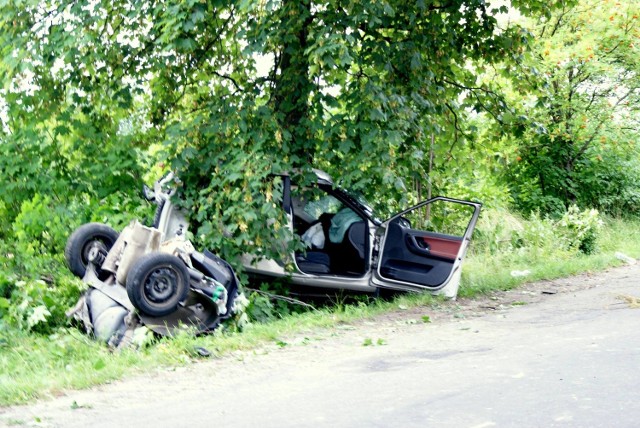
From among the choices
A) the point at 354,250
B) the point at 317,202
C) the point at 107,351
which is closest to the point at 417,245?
the point at 354,250

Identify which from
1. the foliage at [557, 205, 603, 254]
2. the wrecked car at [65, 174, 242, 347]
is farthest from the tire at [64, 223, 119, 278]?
the foliage at [557, 205, 603, 254]

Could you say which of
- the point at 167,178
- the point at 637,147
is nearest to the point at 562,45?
the point at 637,147

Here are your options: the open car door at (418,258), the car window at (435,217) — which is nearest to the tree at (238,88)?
the open car door at (418,258)

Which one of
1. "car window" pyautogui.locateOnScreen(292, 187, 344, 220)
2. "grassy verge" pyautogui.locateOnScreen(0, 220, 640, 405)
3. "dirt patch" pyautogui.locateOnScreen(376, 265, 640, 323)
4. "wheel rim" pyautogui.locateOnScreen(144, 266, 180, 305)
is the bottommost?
"grassy verge" pyautogui.locateOnScreen(0, 220, 640, 405)

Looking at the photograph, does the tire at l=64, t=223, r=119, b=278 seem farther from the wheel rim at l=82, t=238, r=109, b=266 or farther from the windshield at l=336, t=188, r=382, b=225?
the windshield at l=336, t=188, r=382, b=225

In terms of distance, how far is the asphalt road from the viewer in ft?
15.7

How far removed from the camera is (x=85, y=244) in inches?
362

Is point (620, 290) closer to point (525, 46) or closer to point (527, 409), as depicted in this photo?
point (525, 46)

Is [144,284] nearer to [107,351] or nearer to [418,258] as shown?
[107,351]

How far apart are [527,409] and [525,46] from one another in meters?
9.32

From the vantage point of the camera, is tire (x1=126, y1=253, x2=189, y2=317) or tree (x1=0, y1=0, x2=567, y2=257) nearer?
tire (x1=126, y1=253, x2=189, y2=317)

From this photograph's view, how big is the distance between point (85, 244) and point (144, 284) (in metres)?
1.70

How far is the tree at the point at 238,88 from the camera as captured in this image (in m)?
9.74

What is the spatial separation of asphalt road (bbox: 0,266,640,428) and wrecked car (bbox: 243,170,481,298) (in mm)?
2200
